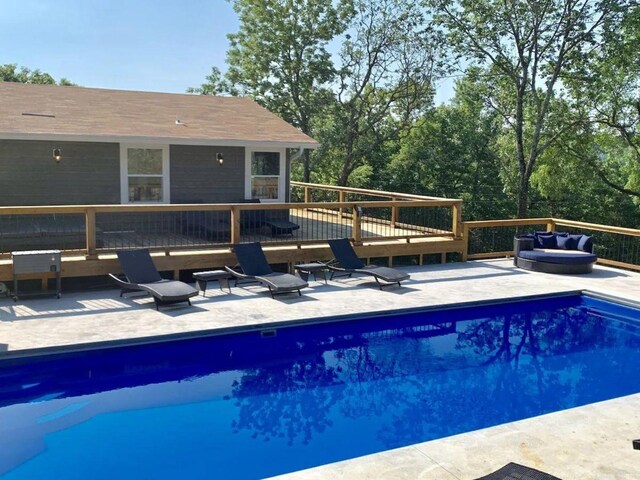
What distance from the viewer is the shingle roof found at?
11430mm

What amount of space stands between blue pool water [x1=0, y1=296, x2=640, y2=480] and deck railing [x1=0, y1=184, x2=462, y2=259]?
9.97 feet

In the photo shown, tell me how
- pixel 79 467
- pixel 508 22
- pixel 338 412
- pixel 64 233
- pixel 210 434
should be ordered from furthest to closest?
1. pixel 508 22
2. pixel 64 233
3. pixel 338 412
4. pixel 210 434
5. pixel 79 467

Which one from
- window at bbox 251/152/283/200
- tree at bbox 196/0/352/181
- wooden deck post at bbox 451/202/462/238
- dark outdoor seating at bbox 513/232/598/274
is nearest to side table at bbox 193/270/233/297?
window at bbox 251/152/283/200

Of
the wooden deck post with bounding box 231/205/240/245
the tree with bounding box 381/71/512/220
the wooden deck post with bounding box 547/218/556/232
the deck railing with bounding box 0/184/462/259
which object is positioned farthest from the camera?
the tree with bounding box 381/71/512/220

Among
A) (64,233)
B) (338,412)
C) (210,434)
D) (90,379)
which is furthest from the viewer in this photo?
(64,233)

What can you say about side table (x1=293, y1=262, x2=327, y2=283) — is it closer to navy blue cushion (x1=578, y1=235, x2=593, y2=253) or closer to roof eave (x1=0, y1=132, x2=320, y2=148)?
roof eave (x1=0, y1=132, x2=320, y2=148)

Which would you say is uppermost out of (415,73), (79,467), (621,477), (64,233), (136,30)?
(136,30)

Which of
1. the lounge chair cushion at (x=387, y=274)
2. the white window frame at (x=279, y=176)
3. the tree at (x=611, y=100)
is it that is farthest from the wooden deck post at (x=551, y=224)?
the tree at (x=611, y=100)

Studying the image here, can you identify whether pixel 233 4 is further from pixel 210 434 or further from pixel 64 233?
pixel 210 434

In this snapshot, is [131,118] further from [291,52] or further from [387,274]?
[291,52]

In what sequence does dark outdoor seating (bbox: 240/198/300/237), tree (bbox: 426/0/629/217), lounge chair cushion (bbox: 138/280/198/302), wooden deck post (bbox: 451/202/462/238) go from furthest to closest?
tree (bbox: 426/0/629/217) → wooden deck post (bbox: 451/202/462/238) → dark outdoor seating (bbox: 240/198/300/237) → lounge chair cushion (bbox: 138/280/198/302)

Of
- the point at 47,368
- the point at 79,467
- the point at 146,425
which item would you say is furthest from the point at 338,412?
the point at 47,368

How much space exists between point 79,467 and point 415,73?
72.4 feet

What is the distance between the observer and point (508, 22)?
752 inches
